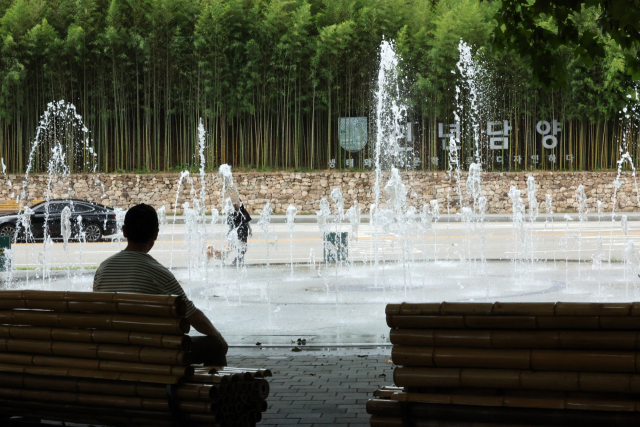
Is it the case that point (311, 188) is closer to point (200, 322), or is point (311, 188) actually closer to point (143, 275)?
point (143, 275)

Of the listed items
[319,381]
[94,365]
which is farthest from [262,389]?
[319,381]

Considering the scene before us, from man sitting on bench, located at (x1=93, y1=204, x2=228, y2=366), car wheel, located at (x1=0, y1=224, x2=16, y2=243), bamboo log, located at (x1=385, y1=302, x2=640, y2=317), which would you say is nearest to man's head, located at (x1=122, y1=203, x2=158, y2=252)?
man sitting on bench, located at (x1=93, y1=204, x2=228, y2=366)

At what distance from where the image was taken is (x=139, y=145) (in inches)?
1009

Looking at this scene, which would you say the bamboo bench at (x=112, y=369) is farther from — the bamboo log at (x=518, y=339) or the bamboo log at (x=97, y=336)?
the bamboo log at (x=518, y=339)

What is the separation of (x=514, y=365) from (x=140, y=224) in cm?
183

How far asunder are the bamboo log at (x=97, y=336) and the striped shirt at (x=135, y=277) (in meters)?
0.27

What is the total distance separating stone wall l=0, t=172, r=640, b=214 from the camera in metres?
25.6

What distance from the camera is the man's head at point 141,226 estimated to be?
366 cm

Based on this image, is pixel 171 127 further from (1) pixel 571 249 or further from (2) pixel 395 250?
(1) pixel 571 249

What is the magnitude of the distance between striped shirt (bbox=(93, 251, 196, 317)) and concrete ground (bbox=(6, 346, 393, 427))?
2.71ft

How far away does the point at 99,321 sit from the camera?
3396 mm

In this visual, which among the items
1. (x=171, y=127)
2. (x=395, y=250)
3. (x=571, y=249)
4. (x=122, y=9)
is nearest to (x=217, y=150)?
(x=171, y=127)

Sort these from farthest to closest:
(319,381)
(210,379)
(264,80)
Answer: (264,80), (319,381), (210,379)

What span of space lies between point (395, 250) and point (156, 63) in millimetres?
13518
